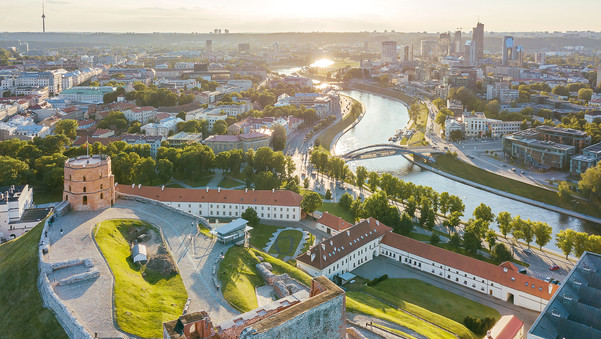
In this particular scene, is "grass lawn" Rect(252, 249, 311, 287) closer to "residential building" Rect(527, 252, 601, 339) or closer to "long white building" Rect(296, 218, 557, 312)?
"long white building" Rect(296, 218, 557, 312)

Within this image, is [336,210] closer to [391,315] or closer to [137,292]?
[391,315]

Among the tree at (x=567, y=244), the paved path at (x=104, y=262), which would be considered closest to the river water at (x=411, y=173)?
the tree at (x=567, y=244)

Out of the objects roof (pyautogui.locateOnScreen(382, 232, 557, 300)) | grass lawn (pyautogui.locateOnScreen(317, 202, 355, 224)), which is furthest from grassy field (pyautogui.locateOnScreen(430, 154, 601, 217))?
roof (pyautogui.locateOnScreen(382, 232, 557, 300))

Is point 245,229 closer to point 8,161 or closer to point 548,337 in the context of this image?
point 548,337

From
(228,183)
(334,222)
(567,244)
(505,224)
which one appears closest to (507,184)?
(505,224)

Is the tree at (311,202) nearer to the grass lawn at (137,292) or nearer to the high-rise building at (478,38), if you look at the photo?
the grass lawn at (137,292)

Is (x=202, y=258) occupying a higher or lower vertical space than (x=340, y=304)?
lower

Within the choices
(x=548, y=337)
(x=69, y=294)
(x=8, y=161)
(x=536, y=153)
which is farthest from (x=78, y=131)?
(x=548, y=337)
